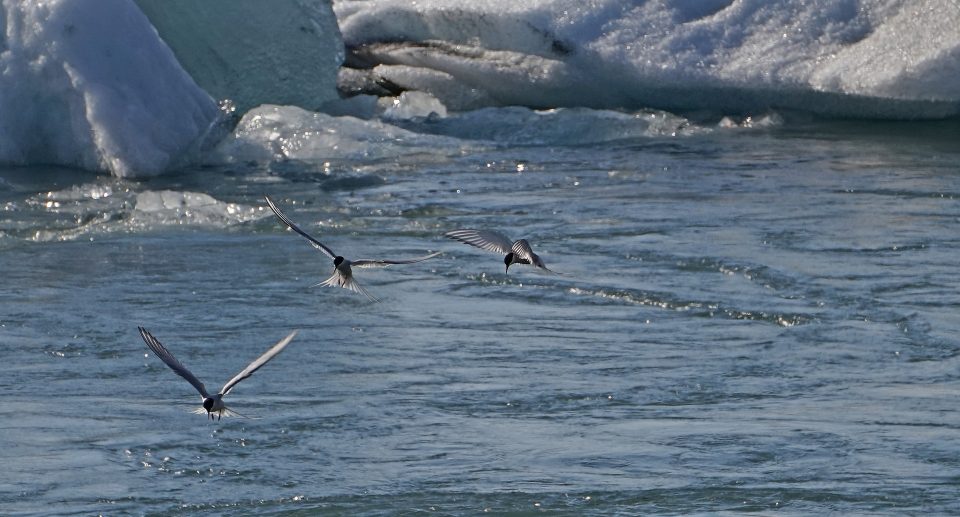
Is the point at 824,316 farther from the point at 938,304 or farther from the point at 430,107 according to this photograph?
the point at 430,107

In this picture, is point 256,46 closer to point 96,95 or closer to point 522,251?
point 96,95

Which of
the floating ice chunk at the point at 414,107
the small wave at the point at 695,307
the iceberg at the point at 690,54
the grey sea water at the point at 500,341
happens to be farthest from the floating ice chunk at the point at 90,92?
the small wave at the point at 695,307

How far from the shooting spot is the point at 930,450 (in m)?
4.05

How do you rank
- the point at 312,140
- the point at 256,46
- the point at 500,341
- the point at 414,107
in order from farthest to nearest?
1. the point at 414,107
2. the point at 256,46
3. the point at 312,140
4. the point at 500,341

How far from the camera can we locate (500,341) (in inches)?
208

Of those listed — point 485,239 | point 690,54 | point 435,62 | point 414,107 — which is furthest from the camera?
point 435,62

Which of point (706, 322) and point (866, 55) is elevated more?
point (866, 55)

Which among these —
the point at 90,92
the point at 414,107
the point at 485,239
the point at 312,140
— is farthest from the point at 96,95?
the point at 485,239

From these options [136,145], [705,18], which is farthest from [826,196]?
[136,145]

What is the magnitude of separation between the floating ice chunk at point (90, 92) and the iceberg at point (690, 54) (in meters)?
2.38

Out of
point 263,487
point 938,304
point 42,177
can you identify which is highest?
point 42,177

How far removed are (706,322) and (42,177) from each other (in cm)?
460

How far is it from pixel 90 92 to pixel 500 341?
4278 mm

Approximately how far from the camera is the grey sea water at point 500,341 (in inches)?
154
